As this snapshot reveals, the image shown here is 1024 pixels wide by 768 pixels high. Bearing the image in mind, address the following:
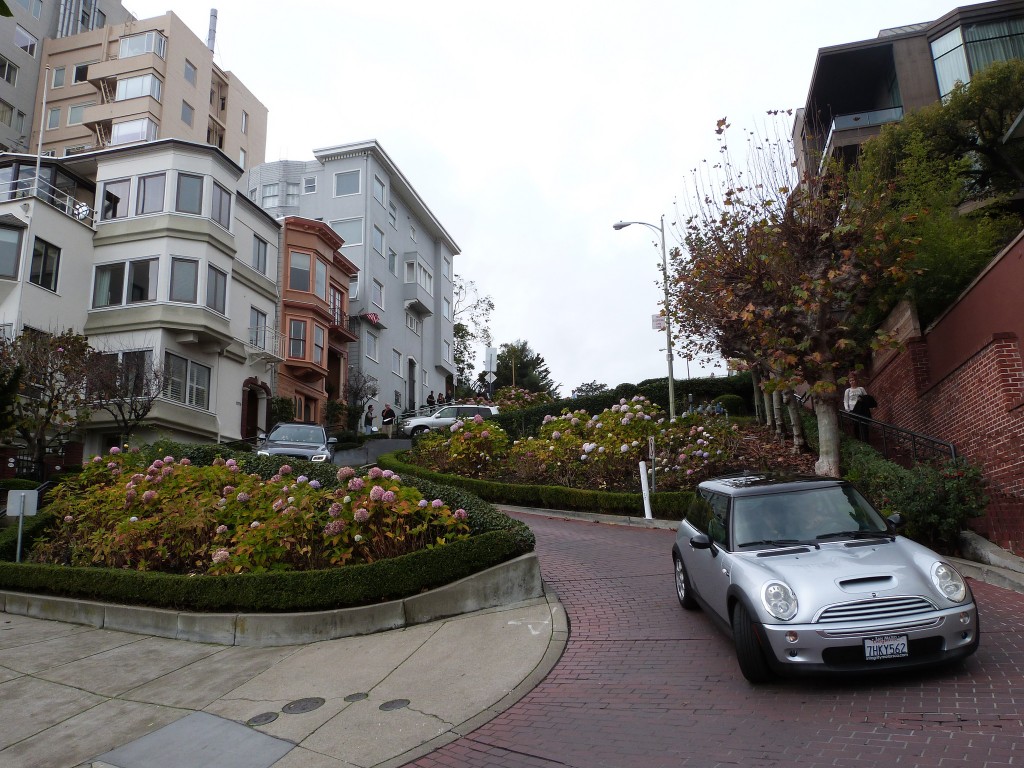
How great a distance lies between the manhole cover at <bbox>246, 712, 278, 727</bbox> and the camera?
21.0 ft

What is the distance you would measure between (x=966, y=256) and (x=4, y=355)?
22.9m

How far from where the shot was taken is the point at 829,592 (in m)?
5.82

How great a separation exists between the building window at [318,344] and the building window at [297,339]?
64 centimetres

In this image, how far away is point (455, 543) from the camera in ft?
30.8

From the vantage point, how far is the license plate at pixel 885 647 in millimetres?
5602

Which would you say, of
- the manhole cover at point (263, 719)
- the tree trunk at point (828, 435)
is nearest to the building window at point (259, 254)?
the tree trunk at point (828, 435)

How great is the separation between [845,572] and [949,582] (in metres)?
0.78

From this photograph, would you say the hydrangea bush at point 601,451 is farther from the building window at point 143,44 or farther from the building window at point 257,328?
the building window at point 143,44

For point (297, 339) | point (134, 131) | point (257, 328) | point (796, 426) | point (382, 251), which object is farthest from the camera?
point (382, 251)

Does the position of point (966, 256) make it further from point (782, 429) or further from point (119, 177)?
point (119, 177)

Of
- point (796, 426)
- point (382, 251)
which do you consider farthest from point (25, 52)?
point (796, 426)

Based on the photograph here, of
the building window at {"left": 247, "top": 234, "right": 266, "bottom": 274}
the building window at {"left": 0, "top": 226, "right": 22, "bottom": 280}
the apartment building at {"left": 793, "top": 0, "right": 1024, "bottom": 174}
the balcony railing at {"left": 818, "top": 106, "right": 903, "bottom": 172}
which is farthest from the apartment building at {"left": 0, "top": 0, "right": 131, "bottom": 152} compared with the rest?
the balcony railing at {"left": 818, "top": 106, "right": 903, "bottom": 172}

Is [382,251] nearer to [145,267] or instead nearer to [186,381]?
[145,267]

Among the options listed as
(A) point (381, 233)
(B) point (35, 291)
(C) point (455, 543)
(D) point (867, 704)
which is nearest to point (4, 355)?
(B) point (35, 291)
